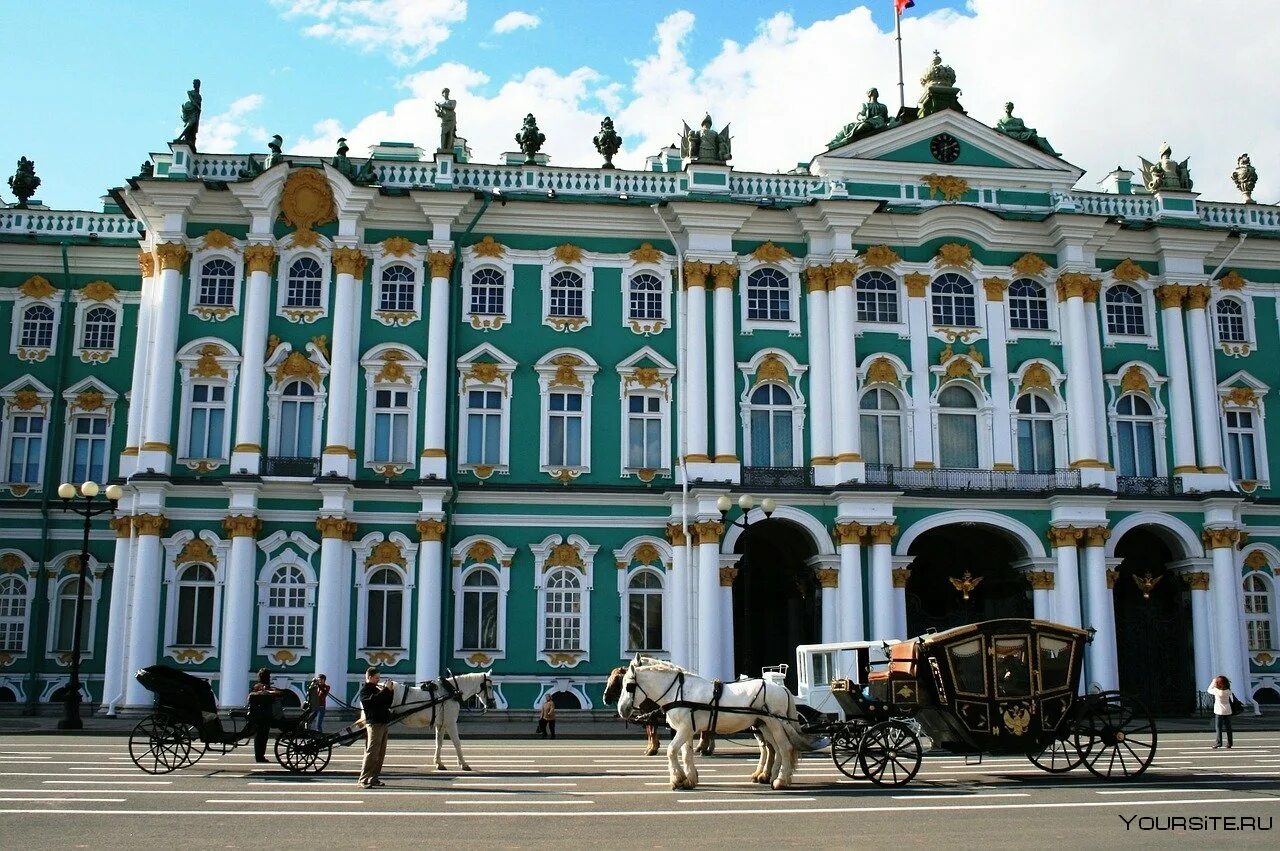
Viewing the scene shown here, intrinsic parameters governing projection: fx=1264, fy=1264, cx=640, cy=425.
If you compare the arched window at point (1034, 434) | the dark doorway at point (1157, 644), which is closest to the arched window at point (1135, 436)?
the dark doorway at point (1157, 644)

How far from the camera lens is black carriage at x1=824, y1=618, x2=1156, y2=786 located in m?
19.0

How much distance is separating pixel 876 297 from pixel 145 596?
73.2 ft

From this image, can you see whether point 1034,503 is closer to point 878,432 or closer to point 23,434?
point 878,432

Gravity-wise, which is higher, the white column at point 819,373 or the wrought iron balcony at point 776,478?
the white column at point 819,373

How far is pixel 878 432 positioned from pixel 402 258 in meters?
14.8

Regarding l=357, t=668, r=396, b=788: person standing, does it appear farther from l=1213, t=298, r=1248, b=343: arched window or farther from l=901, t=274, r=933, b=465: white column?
l=1213, t=298, r=1248, b=343: arched window

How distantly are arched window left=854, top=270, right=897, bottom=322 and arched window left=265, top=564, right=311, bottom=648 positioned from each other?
58.5ft

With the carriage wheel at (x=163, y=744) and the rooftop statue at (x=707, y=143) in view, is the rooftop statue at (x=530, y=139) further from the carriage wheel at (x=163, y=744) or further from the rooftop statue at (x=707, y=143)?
the carriage wheel at (x=163, y=744)

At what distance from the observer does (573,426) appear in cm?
3644

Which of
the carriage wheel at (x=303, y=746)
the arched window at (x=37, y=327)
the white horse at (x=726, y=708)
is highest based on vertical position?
A: the arched window at (x=37, y=327)

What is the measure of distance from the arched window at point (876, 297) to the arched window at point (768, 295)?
214 centimetres

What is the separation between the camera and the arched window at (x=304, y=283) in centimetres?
3622

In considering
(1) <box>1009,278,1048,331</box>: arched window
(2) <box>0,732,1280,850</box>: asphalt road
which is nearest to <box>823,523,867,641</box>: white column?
(1) <box>1009,278,1048,331</box>: arched window

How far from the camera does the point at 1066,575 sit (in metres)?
35.8
